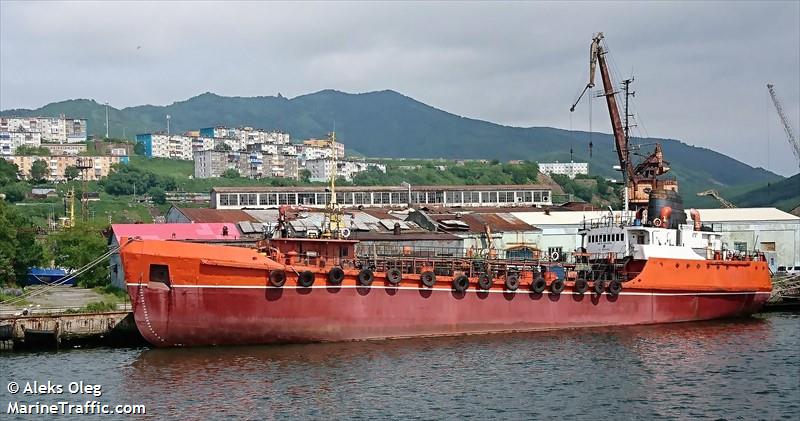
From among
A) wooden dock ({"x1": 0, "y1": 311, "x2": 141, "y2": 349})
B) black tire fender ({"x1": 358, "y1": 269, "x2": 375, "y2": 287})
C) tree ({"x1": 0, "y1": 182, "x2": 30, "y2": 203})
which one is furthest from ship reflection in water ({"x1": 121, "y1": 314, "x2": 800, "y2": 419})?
tree ({"x1": 0, "y1": 182, "x2": 30, "y2": 203})

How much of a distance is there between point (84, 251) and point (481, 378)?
36.6 metres

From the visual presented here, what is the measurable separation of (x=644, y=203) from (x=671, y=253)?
521 centimetres

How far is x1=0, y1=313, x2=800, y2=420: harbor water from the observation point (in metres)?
26.3

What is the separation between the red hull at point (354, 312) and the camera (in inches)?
1336

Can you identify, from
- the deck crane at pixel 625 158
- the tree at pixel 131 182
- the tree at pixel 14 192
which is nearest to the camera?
the deck crane at pixel 625 158

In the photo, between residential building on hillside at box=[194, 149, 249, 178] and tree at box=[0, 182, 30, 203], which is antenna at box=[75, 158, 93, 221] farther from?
residential building on hillside at box=[194, 149, 249, 178]

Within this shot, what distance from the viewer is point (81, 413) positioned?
84.8 feet

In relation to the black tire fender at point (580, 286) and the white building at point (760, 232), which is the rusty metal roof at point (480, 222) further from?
the black tire fender at point (580, 286)

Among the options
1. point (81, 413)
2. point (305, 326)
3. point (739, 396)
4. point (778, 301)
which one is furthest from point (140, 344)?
point (778, 301)

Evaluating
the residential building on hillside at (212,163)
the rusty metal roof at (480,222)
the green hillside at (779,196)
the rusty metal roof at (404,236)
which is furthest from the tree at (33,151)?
the rusty metal roof at (404,236)

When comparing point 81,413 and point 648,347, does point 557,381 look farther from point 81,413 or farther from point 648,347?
point 81,413

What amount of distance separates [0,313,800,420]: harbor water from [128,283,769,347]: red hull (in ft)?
2.13

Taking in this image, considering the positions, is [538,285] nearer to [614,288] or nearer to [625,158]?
[614,288]

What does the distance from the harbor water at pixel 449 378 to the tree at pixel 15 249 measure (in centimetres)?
2112
